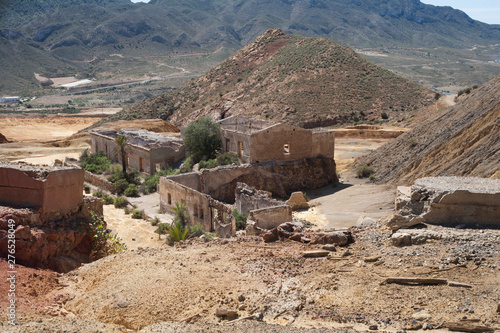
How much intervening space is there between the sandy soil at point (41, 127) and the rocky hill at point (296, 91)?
21.4 ft

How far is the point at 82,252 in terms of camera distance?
1080 centimetres

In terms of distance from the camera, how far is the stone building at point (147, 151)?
1114 inches

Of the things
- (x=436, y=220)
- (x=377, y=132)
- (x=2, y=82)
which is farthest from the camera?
(x=2, y=82)

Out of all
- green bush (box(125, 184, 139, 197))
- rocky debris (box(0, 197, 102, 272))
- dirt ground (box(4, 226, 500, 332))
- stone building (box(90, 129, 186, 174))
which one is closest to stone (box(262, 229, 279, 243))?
dirt ground (box(4, 226, 500, 332))

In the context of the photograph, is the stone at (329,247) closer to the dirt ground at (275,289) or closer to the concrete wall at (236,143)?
the dirt ground at (275,289)

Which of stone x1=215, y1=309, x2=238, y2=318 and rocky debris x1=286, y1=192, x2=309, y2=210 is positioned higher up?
stone x1=215, y1=309, x2=238, y2=318

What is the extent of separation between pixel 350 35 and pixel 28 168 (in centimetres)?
15244

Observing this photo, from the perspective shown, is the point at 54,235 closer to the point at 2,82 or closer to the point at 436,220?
the point at 436,220

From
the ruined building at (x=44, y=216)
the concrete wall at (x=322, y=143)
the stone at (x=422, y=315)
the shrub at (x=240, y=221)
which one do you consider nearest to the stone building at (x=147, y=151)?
the concrete wall at (x=322, y=143)

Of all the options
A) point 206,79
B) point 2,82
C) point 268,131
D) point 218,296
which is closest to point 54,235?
point 218,296

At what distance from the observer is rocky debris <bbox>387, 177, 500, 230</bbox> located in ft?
30.5

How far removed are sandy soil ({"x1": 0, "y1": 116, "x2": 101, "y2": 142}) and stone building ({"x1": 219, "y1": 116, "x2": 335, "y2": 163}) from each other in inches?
1151

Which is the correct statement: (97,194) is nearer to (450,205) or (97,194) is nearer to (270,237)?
(270,237)

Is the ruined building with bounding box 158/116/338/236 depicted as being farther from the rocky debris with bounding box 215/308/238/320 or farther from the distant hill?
the distant hill
